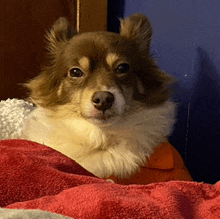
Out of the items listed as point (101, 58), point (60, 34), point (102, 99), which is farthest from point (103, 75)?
point (60, 34)

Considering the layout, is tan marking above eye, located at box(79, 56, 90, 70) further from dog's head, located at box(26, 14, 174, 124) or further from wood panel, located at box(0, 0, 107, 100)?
wood panel, located at box(0, 0, 107, 100)

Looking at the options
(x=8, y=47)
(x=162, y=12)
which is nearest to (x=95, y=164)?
(x=162, y=12)

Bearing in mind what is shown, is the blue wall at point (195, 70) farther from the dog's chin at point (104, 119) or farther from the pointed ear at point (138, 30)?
the dog's chin at point (104, 119)

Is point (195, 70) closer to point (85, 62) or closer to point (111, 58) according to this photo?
point (111, 58)

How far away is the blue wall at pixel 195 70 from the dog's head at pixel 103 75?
0.16m

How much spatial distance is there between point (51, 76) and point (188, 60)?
0.89m

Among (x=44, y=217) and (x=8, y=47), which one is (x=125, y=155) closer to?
(x=44, y=217)

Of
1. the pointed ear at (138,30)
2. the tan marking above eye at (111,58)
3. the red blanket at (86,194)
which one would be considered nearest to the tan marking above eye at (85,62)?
the tan marking above eye at (111,58)

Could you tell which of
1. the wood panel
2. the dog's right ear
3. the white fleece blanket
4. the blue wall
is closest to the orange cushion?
the blue wall

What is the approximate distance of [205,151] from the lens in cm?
176

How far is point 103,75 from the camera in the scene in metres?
1.66

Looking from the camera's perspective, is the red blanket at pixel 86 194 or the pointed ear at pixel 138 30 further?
the pointed ear at pixel 138 30

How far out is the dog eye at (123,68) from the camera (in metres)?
1.71

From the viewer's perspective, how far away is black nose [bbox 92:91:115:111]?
4.91 feet
